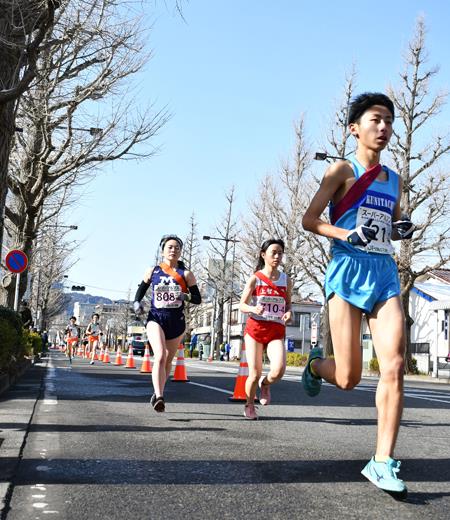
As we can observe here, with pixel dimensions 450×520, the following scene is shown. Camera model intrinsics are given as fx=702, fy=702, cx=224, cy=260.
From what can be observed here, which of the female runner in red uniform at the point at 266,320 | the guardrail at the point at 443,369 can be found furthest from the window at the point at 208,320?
the female runner in red uniform at the point at 266,320

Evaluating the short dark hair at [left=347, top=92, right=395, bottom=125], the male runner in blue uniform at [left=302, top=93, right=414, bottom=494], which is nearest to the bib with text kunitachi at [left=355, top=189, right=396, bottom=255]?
the male runner in blue uniform at [left=302, top=93, right=414, bottom=494]

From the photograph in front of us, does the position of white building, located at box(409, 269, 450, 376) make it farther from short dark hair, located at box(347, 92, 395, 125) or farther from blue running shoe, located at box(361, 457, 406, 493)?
blue running shoe, located at box(361, 457, 406, 493)

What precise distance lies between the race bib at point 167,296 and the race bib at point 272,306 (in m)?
0.77

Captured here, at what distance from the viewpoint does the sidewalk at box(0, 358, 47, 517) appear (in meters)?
3.60

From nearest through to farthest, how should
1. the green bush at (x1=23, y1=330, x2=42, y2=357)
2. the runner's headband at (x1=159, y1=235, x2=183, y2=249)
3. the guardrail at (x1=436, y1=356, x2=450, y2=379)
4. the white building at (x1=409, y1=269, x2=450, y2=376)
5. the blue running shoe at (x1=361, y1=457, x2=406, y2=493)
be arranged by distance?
the blue running shoe at (x1=361, y1=457, x2=406, y2=493) < the runner's headband at (x1=159, y1=235, x2=183, y2=249) < the green bush at (x1=23, y1=330, x2=42, y2=357) < the guardrail at (x1=436, y1=356, x2=450, y2=379) < the white building at (x1=409, y1=269, x2=450, y2=376)

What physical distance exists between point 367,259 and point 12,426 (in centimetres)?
334

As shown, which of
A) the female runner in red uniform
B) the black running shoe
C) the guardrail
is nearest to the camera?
the black running shoe

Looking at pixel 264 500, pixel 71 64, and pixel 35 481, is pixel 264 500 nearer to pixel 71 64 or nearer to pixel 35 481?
pixel 35 481

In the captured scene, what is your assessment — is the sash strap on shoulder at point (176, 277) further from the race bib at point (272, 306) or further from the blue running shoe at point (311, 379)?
the blue running shoe at point (311, 379)

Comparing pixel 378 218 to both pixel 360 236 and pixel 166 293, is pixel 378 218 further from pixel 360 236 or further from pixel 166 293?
pixel 166 293

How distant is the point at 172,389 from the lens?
1074 centimetres

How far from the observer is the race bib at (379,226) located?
3664 millimetres

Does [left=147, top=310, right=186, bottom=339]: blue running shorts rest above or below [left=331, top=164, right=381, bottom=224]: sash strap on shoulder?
below

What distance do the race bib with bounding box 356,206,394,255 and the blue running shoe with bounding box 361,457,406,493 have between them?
1.07 m
